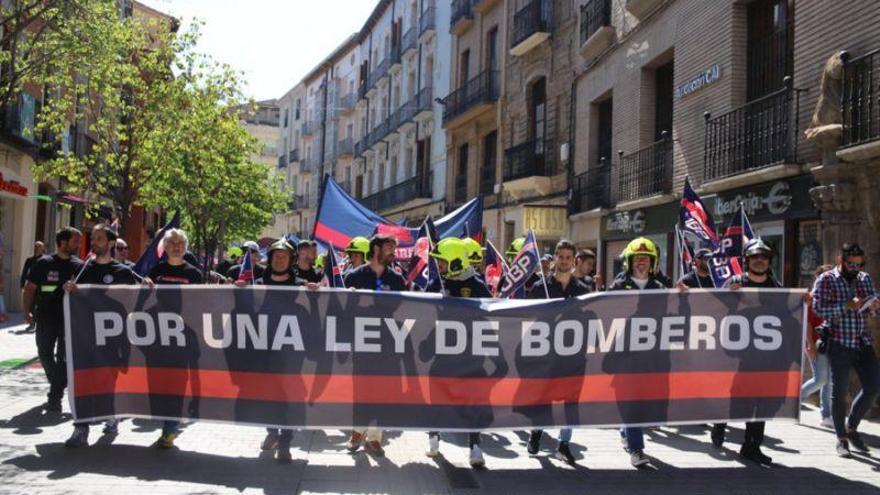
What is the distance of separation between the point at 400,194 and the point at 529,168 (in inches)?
551

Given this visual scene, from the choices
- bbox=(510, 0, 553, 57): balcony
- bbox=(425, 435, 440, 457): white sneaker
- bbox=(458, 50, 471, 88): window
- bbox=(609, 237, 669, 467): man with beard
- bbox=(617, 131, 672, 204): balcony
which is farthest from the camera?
bbox=(458, 50, 471, 88): window

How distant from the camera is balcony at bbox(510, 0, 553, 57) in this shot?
2116cm

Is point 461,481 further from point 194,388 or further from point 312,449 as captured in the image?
point 194,388

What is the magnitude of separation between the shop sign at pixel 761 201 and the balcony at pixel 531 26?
32.4 ft

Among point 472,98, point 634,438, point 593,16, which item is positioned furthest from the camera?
point 472,98

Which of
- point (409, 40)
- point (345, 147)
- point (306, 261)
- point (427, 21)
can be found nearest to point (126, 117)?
point (306, 261)

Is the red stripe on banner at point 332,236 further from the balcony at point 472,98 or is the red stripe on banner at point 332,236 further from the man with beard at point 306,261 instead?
the balcony at point 472,98

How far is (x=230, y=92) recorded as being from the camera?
65.0 feet

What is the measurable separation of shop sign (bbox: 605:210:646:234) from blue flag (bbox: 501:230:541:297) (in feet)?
27.1

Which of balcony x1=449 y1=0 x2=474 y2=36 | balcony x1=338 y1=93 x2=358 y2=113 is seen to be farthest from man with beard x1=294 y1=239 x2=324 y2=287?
balcony x1=338 y1=93 x2=358 y2=113

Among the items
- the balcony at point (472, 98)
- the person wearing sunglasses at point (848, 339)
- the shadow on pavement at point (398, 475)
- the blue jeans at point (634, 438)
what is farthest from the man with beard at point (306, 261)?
the balcony at point (472, 98)

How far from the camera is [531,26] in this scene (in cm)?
2167

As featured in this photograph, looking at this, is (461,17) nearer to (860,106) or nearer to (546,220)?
(546,220)

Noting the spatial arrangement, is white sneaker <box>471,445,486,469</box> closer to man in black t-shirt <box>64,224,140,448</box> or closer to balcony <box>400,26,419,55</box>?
man in black t-shirt <box>64,224,140,448</box>
